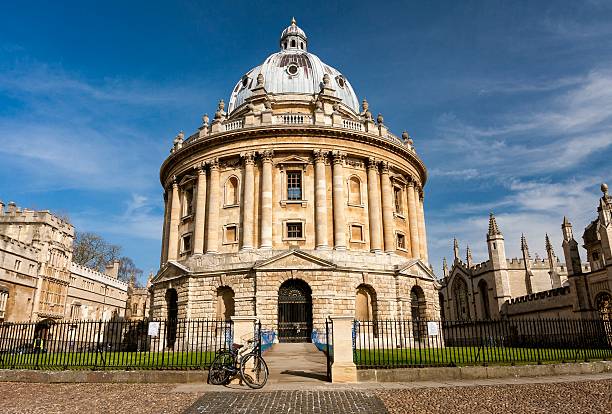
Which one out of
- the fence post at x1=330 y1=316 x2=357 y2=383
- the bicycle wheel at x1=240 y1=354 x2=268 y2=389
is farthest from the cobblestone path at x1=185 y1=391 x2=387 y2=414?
the fence post at x1=330 y1=316 x2=357 y2=383

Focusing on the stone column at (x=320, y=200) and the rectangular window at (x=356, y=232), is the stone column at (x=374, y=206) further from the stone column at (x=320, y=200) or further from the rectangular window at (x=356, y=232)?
the stone column at (x=320, y=200)

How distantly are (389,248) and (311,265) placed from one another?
679 centimetres

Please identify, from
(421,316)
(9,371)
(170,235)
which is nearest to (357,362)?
(9,371)

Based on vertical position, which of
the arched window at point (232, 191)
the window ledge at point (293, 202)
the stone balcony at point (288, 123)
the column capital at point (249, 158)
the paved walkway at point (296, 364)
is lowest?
the paved walkway at point (296, 364)

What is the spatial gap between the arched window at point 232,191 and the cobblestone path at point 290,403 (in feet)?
68.8

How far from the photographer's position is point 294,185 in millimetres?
31828

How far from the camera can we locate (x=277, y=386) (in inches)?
505

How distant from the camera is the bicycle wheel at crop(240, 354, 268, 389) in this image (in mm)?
12719

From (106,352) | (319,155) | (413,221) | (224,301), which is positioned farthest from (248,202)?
(413,221)

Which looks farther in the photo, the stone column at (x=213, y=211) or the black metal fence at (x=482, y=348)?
the stone column at (x=213, y=211)

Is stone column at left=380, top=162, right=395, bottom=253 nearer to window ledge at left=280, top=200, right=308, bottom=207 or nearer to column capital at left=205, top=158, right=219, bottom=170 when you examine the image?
window ledge at left=280, top=200, right=308, bottom=207

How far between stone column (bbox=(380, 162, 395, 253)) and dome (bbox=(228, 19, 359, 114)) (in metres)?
10.2

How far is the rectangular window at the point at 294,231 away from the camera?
30281 millimetres

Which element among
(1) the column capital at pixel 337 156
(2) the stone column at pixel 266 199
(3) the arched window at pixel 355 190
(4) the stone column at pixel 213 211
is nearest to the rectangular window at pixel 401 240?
(3) the arched window at pixel 355 190
